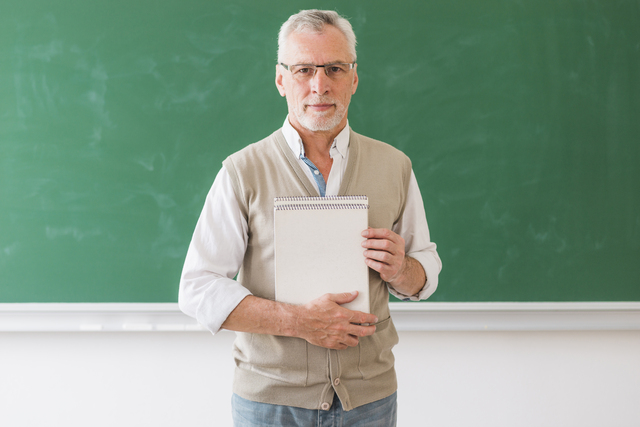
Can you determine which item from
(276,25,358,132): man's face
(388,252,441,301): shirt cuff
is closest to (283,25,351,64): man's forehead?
(276,25,358,132): man's face

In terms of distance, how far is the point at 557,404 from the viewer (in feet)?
6.40

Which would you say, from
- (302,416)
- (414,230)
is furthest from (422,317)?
(302,416)

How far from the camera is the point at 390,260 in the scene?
3.48 feet

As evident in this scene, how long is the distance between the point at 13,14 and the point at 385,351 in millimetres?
1802

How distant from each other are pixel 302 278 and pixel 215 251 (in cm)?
23

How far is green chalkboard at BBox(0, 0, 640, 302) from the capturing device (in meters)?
1.80

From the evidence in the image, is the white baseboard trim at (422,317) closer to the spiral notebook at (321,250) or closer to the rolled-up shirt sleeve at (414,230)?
the rolled-up shirt sleeve at (414,230)

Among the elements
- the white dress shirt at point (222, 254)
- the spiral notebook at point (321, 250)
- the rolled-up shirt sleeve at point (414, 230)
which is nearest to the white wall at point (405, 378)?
the rolled-up shirt sleeve at point (414, 230)

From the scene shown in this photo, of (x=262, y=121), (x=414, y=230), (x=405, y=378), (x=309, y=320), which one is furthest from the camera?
(x=405, y=378)

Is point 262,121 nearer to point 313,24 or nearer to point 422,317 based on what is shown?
point 313,24

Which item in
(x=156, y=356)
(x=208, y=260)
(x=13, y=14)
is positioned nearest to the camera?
(x=208, y=260)

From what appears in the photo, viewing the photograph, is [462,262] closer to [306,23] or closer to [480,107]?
[480,107]

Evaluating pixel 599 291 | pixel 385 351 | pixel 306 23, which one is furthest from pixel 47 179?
pixel 599 291

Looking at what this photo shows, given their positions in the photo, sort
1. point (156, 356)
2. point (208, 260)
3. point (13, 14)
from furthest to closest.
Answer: point (156, 356)
point (13, 14)
point (208, 260)
